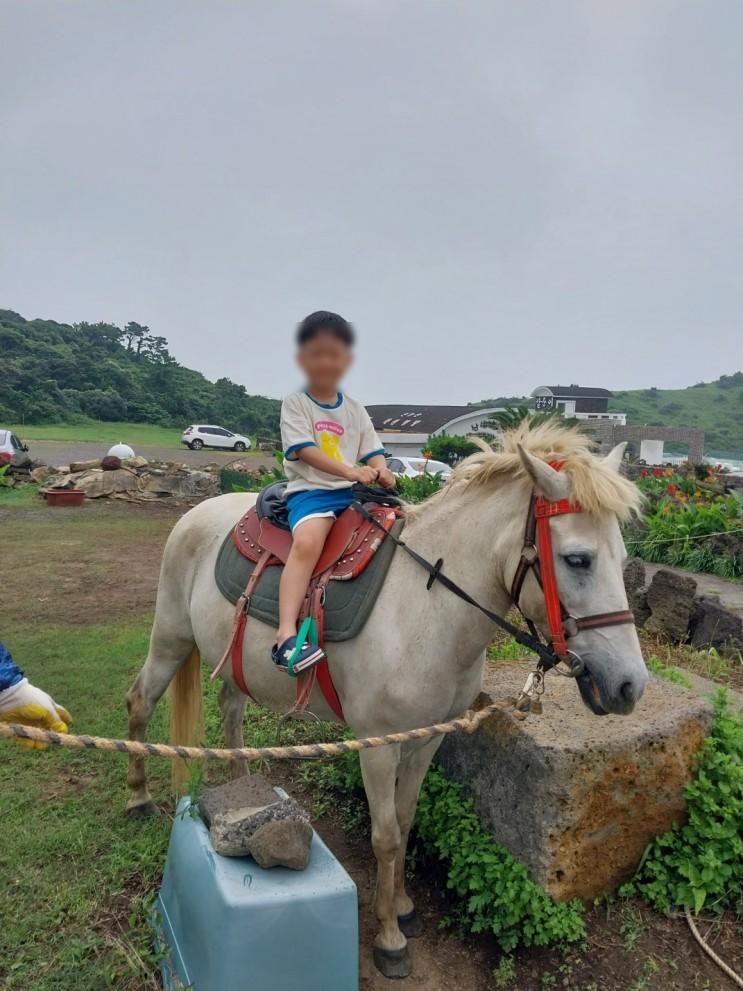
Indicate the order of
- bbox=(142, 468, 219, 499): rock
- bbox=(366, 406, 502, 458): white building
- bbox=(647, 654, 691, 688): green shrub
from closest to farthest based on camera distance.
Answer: bbox=(647, 654, 691, 688): green shrub
bbox=(142, 468, 219, 499): rock
bbox=(366, 406, 502, 458): white building

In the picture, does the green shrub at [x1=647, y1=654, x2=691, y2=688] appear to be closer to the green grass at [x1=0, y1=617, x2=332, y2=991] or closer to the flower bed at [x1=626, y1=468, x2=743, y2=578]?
the green grass at [x1=0, y1=617, x2=332, y2=991]

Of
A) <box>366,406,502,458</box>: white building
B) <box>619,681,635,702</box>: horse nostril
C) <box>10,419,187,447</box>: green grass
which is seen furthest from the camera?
<box>366,406,502,458</box>: white building

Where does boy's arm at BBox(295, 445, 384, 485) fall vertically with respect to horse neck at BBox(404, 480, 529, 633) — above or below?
above

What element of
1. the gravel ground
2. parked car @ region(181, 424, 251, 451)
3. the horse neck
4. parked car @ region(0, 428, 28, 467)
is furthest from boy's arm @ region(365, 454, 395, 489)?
parked car @ region(181, 424, 251, 451)

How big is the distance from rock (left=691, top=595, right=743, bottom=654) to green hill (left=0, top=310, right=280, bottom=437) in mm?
40246

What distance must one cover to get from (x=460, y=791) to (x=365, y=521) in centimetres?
143

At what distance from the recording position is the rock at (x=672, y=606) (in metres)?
6.17

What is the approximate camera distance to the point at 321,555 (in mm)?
2703

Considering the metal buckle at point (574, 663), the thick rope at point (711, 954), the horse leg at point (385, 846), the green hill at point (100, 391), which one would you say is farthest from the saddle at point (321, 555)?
the green hill at point (100, 391)

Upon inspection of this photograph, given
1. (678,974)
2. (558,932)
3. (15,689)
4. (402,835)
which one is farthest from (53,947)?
(678,974)

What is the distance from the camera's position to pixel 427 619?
7.92 ft

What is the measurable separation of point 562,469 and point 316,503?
1.03 meters

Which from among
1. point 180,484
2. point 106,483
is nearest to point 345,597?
point 106,483

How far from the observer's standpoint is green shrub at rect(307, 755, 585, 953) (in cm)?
258
